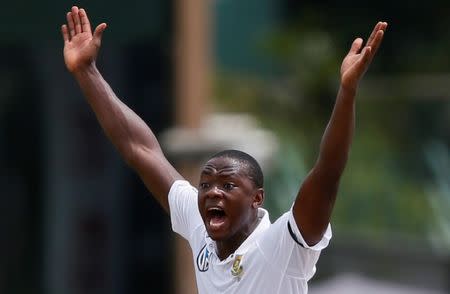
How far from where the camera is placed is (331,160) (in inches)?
250

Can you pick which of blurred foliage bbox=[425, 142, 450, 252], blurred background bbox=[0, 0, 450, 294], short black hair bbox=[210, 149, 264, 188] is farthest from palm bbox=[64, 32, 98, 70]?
blurred foliage bbox=[425, 142, 450, 252]

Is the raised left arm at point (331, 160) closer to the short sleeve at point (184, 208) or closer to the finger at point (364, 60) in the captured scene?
the finger at point (364, 60)

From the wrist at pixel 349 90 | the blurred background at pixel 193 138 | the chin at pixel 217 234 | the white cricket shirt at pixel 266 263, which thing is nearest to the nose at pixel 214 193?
the chin at pixel 217 234

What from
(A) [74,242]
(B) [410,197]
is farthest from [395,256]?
(A) [74,242]

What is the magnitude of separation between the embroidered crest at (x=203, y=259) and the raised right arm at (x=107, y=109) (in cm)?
62

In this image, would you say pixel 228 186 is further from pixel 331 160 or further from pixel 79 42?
pixel 79 42

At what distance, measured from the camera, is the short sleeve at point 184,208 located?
7.22 m

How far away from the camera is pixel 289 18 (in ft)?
61.3

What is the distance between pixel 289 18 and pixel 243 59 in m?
1.04

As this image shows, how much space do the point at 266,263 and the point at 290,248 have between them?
0.53 feet

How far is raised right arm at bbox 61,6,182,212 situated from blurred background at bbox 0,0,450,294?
6355 millimetres

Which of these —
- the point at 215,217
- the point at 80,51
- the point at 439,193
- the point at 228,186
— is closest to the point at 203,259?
the point at 215,217

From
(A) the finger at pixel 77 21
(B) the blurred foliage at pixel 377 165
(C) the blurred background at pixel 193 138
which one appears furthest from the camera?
(B) the blurred foliage at pixel 377 165

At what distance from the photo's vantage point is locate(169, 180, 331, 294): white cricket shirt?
6.52 metres
